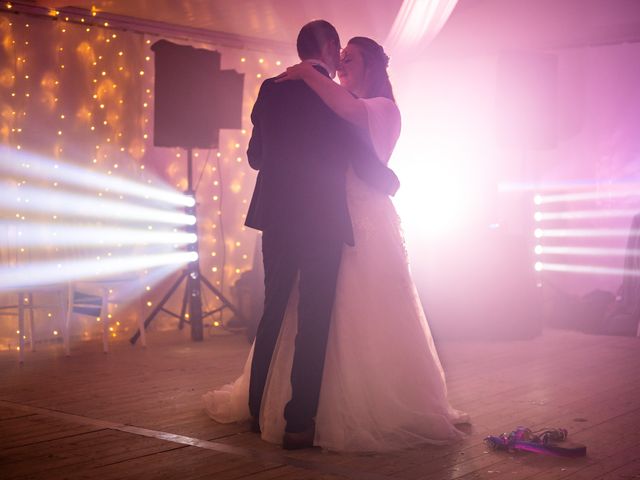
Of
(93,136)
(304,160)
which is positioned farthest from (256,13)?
(304,160)

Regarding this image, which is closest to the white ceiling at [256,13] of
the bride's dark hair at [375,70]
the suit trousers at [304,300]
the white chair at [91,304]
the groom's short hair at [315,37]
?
the white chair at [91,304]

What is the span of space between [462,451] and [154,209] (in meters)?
4.63

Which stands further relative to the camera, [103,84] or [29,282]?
[103,84]

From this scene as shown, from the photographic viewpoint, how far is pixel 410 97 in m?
8.71

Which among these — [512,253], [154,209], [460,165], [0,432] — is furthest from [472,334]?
[0,432]

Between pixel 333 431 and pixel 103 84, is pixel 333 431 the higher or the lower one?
the lower one

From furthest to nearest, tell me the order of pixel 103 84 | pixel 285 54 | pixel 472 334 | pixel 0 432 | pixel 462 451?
pixel 285 54 < pixel 103 84 < pixel 472 334 < pixel 0 432 < pixel 462 451

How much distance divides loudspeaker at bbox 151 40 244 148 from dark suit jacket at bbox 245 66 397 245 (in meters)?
3.37

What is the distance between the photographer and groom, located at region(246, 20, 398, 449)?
3078 mm

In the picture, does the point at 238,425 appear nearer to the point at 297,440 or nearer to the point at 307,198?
the point at 297,440

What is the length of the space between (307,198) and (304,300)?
1.26 ft

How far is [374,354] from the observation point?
3162 mm

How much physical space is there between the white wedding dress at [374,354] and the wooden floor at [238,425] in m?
0.10

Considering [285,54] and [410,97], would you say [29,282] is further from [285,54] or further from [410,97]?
[410,97]
